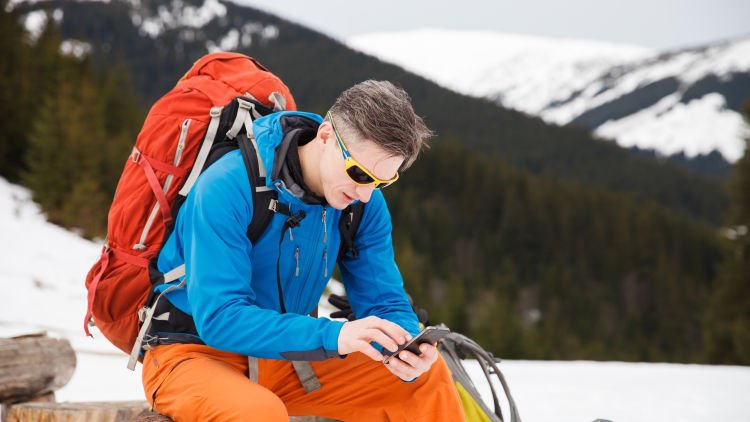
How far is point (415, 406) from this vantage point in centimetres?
246

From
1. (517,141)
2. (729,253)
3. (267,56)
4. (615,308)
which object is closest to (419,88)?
(517,141)

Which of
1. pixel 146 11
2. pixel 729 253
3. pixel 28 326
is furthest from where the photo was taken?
pixel 146 11

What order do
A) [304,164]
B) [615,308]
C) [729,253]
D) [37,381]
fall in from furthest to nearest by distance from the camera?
1. [615,308]
2. [729,253]
3. [37,381]
4. [304,164]

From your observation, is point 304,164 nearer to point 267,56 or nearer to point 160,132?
point 160,132

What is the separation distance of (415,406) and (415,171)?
253 ft

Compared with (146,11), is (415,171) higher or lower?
lower

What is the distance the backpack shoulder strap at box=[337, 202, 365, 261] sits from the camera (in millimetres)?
2504

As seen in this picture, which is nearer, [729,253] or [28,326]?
[28,326]

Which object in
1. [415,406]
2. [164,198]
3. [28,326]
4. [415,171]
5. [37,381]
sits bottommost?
[415,171]

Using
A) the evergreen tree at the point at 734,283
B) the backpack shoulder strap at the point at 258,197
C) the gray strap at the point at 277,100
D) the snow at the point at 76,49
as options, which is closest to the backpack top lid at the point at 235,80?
the gray strap at the point at 277,100

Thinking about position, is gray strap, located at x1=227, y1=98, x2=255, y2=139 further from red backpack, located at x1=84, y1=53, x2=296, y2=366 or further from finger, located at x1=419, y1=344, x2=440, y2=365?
finger, located at x1=419, y1=344, x2=440, y2=365

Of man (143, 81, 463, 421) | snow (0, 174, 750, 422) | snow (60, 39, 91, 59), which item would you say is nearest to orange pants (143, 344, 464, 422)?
man (143, 81, 463, 421)

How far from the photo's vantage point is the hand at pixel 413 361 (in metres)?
2.12

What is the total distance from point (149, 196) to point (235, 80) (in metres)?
0.61
